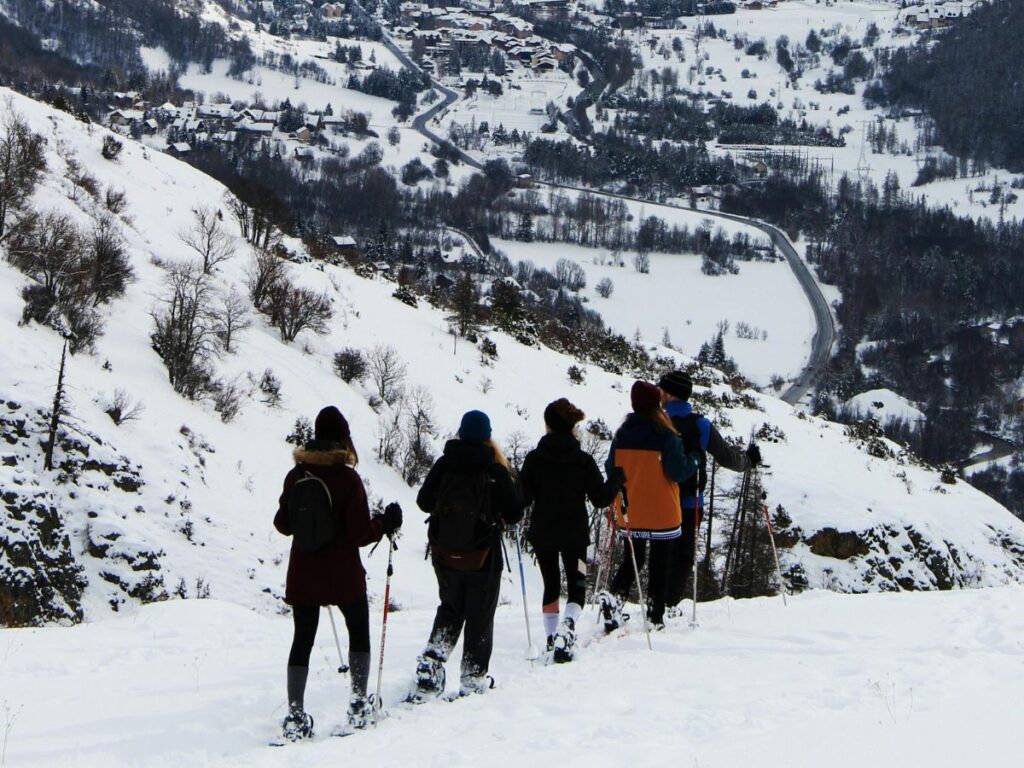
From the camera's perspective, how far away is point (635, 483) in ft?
19.8

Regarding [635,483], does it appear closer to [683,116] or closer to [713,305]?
[713,305]

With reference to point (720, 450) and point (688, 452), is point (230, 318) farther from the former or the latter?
point (720, 450)

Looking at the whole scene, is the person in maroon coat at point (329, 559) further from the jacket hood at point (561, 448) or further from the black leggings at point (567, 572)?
the black leggings at point (567, 572)

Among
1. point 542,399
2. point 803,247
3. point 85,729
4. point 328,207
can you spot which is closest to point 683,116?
point 803,247

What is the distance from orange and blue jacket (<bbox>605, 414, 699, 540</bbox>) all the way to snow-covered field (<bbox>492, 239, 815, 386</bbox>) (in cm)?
6958

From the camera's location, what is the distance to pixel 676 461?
586 cm

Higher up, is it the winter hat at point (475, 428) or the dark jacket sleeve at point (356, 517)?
the winter hat at point (475, 428)

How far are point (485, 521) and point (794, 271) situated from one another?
114 metres

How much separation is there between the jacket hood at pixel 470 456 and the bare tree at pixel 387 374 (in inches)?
810

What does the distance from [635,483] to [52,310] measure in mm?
15819

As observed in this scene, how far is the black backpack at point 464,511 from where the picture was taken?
4.95m

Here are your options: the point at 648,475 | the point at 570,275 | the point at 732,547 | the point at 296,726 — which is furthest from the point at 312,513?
the point at 570,275

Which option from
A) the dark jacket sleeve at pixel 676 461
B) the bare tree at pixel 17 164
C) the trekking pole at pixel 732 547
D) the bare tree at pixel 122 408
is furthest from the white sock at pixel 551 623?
the bare tree at pixel 17 164

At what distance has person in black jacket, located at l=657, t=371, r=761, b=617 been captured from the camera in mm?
6141
